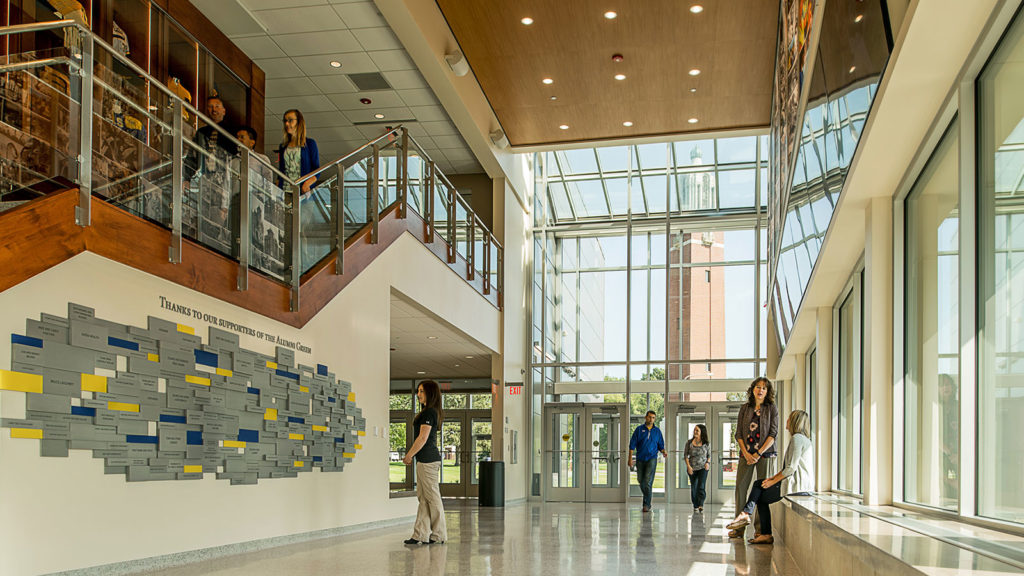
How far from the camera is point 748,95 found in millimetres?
13867

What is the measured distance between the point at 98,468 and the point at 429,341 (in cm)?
1024

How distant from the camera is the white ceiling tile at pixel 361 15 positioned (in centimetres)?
1050

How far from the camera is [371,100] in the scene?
1355cm

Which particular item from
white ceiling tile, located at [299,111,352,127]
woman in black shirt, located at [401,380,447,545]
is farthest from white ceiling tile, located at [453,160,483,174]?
woman in black shirt, located at [401,380,447,545]

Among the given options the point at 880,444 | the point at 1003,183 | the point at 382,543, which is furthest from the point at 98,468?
the point at 1003,183

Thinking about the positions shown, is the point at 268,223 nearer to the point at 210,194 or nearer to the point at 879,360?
the point at 210,194

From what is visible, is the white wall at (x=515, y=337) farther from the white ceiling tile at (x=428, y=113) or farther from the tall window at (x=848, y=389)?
the tall window at (x=848, y=389)

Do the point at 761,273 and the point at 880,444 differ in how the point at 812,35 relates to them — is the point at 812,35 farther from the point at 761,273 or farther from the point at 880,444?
the point at 761,273

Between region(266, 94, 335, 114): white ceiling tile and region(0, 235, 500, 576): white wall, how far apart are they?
3589 millimetres

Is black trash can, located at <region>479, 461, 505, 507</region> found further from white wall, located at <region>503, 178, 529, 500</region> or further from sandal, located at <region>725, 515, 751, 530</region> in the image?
sandal, located at <region>725, 515, 751, 530</region>

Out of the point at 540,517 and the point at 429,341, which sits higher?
the point at 429,341

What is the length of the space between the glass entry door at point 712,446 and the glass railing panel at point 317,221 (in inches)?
475

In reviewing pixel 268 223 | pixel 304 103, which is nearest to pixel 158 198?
pixel 268 223

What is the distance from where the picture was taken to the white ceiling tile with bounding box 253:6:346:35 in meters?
10.6
